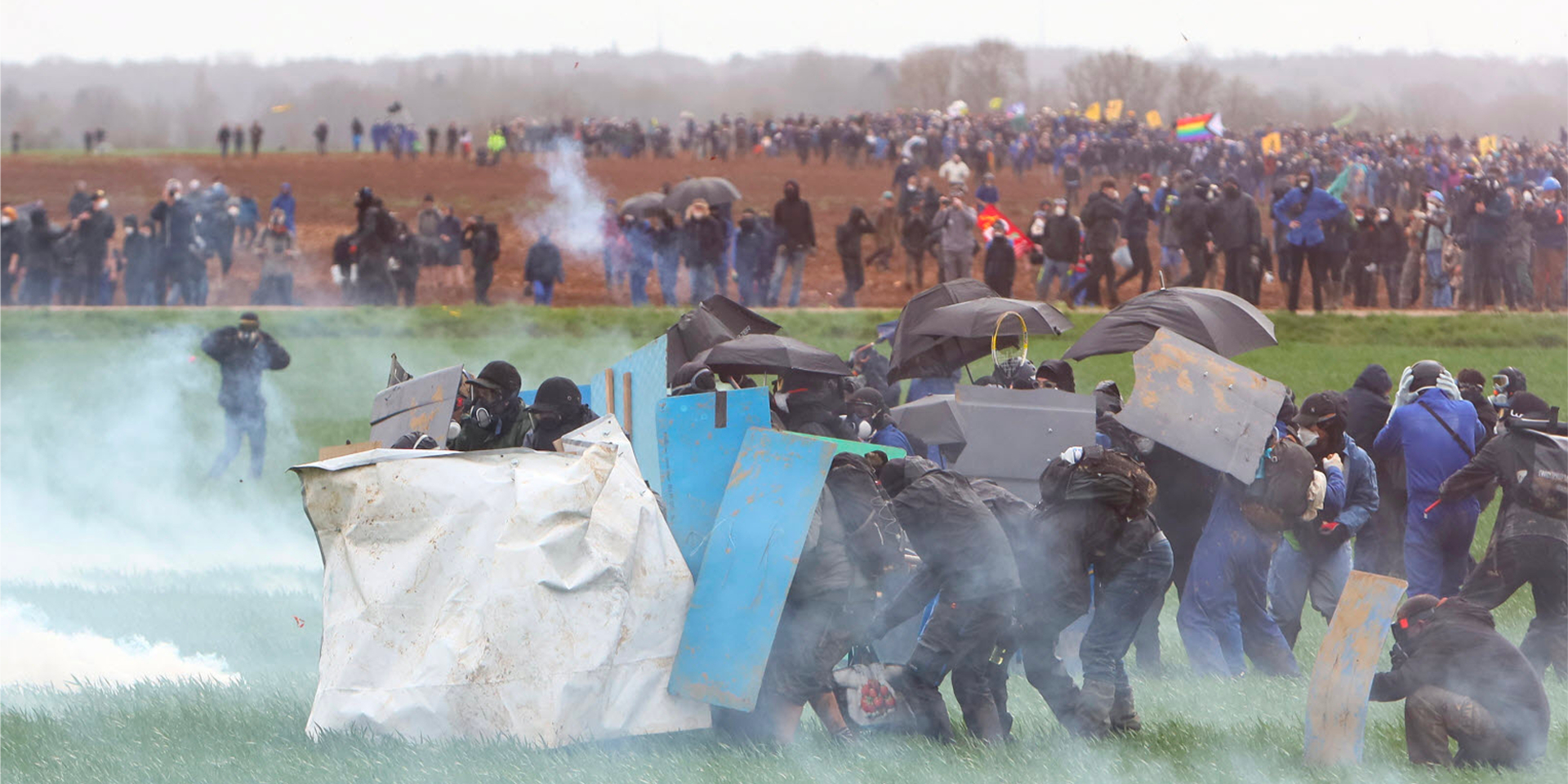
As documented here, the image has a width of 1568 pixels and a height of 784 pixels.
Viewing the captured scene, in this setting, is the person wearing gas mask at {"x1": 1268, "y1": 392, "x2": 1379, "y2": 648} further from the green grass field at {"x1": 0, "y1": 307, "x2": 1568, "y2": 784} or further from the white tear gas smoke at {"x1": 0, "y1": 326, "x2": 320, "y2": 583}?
the white tear gas smoke at {"x1": 0, "y1": 326, "x2": 320, "y2": 583}

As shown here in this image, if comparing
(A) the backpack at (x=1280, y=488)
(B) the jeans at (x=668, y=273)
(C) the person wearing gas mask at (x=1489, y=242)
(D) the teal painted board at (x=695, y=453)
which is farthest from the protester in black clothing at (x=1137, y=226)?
(D) the teal painted board at (x=695, y=453)

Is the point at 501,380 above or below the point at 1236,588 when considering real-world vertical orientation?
above

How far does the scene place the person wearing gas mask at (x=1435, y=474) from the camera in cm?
938

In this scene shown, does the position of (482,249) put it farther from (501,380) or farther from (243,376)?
(501,380)

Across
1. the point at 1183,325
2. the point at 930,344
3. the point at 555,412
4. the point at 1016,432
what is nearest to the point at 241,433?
the point at 930,344

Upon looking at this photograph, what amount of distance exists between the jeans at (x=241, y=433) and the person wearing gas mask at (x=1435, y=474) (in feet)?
37.1

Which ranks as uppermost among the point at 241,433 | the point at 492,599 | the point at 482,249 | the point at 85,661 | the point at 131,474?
the point at 492,599

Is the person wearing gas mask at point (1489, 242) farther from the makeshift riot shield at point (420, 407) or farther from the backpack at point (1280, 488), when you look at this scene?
the makeshift riot shield at point (420, 407)

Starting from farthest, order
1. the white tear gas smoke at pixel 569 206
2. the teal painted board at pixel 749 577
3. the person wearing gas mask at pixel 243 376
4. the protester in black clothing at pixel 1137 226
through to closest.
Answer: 1. the white tear gas smoke at pixel 569 206
2. the protester in black clothing at pixel 1137 226
3. the person wearing gas mask at pixel 243 376
4. the teal painted board at pixel 749 577

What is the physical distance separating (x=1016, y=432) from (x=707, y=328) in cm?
276

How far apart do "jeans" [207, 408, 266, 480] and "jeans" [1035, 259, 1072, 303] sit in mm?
11313

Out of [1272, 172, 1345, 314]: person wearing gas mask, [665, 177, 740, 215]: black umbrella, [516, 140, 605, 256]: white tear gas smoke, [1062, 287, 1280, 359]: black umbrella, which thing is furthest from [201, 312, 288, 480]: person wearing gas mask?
[1272, 172, 1345, 314]: person wearing gas mask

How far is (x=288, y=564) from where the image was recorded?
13734mm

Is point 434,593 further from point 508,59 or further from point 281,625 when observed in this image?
point 508,59
